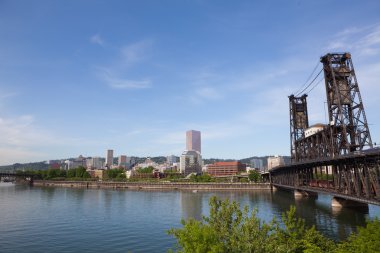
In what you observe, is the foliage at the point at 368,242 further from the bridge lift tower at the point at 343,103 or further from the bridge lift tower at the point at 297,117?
the bridge lift tower at the point at 297,117

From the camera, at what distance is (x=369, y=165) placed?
51.5 m

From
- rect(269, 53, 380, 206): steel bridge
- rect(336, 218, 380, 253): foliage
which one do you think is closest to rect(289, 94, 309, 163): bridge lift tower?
rect(269, 53, 380, 206): steel bridge

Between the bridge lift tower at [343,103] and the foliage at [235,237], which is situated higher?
the bridge lift tower at [343,103]

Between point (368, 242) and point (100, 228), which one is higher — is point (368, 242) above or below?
above

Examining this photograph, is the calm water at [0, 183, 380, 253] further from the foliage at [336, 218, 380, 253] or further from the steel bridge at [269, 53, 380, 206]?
the foliage at [336, 218, 380, 253]

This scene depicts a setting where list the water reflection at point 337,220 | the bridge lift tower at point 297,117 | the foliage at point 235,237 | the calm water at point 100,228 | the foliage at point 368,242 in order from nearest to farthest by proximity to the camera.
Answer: the foliage at point 235,237
the foliage at point 368,242
the calm water at point 100,228
the water reflection at point 337,220
the bridge lift tower at point 297,117

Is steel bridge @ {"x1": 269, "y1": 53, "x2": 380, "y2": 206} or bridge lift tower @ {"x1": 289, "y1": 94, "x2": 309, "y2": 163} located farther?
bridge lift tower @ {"x1": 289, "y1": 94, "x2": 309, "y2": 163}

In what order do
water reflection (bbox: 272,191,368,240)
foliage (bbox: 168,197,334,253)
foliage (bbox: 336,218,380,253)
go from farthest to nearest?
water reflection (bbox: 272,191,368,240)
foliage (bbox: 336,218,380,253)
foliage (bbox: 168,197,334,253)

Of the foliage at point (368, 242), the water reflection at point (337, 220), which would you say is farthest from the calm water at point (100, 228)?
the foliage at point (368, 242)

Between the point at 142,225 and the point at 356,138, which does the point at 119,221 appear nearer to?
the point at 142,225

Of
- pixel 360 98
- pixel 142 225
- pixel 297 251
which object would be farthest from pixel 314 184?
pixel 297 251

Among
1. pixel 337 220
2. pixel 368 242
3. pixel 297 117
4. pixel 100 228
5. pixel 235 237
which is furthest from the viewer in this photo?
pixel 297 117

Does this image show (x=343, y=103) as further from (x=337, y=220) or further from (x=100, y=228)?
(x=100, y=228)

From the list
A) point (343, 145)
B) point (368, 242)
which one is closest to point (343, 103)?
point (343, 145)
